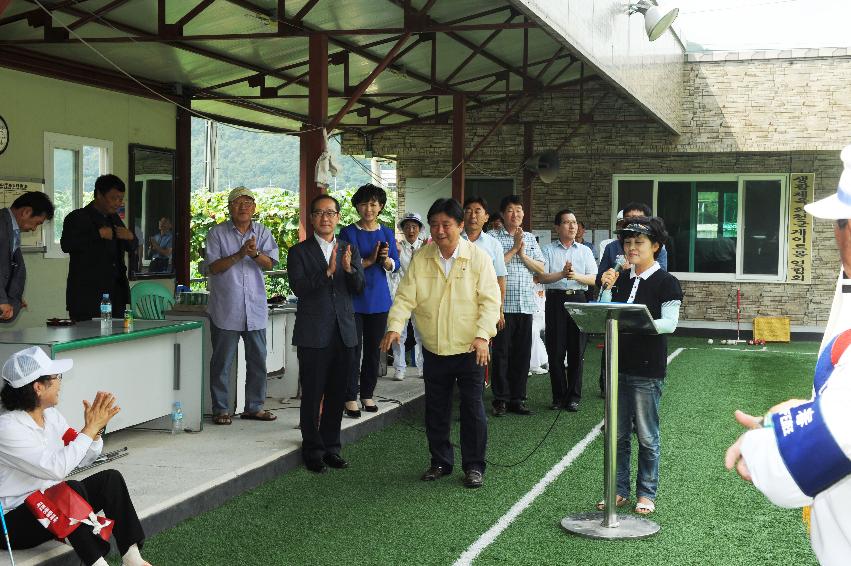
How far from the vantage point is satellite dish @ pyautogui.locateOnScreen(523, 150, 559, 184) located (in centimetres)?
1588

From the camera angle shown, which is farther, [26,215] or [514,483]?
[26,215]

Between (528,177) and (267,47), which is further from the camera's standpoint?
(528,177)

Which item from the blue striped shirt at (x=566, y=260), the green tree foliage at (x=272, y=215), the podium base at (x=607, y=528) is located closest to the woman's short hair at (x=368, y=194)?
the blue striped shirt at (x=566, y=260)

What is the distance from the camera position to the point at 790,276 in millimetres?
16859

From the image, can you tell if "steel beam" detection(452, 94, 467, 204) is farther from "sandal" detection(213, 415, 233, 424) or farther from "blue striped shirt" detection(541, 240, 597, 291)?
"sandal" detection(213, 415, 233, 424)

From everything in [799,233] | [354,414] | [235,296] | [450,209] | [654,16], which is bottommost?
[354,414]

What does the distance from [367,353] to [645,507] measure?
9.23 feet

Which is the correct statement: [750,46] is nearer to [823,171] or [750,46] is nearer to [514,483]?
[823,171]

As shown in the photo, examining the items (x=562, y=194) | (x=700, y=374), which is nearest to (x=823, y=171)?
(x=562, y=194)

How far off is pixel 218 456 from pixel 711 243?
12.8 metres

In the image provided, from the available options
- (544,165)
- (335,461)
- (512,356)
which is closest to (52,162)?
(512,356)

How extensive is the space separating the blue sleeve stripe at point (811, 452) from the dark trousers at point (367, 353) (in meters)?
5.76

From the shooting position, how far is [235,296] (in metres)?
7.19

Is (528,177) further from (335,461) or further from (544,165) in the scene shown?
(335,461)
